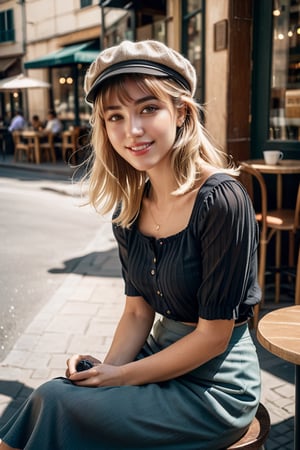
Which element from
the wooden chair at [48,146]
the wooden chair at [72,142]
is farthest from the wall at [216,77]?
the wooden chair at [48,146]

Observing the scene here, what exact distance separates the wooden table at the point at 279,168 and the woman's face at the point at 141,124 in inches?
97.8

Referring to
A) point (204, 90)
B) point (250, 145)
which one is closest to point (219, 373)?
point (250, 145)

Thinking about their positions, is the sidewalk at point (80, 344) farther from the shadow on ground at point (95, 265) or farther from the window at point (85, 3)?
the window at point (85, 3)

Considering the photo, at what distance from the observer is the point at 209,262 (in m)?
1.64

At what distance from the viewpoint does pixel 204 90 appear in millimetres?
5762

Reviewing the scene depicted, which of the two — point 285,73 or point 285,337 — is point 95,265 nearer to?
point 285,73

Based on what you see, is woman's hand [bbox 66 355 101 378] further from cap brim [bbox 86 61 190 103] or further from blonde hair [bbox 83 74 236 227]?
cap brim [bbox 86 61 190 103]

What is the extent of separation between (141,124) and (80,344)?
7.89ft

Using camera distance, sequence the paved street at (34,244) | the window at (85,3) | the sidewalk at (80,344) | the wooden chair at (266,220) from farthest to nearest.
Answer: the window at (85,3) → the paved street at (34,244) → the wooden chair at (266,220) → the sidewalk at (80,344)

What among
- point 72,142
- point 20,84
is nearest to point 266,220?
point 72,142

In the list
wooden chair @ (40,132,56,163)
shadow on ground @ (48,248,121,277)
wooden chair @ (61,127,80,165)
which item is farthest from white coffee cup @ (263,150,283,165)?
wooden chair @ (40,132,56,163)

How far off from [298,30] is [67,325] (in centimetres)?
328

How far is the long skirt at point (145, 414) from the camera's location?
151cm

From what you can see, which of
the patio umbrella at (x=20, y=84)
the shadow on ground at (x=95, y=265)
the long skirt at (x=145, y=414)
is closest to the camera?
the long skirt at (x=145, y=414)
